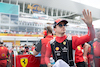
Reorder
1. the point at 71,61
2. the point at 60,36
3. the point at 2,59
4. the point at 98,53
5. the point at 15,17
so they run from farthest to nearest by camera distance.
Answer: the point at 15,17 < the point at 2,59 < the point at 98,53 < the point at 60,36 < the point at 71,61

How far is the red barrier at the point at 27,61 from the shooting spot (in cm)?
195

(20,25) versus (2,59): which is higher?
(20,25)

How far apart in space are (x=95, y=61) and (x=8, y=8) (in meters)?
10.1

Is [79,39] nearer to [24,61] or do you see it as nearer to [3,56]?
[24,61]

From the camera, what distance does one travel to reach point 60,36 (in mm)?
1381

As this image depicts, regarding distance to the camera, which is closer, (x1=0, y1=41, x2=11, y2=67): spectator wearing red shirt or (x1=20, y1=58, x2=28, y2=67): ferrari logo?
(x1=20, y1=58, x2=28, y2=67): ferrari logo

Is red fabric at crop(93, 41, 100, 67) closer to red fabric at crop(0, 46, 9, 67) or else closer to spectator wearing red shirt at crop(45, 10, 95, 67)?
spectator wearing red shirt at crop(45, 10, 95, 67)

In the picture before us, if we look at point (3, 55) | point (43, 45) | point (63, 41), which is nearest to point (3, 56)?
point (3, 55)

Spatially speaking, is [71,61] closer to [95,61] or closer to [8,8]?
[95,61]

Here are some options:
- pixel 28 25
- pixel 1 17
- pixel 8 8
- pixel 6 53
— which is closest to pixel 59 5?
pixel 28 25

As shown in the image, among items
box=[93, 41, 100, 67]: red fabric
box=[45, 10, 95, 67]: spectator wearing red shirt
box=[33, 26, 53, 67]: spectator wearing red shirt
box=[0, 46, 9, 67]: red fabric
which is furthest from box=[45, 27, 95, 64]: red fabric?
box=[0, 46, 9, 67]: red fabric

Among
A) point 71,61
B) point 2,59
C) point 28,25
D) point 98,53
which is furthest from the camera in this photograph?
point 28,25

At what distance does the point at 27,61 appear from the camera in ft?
6.54

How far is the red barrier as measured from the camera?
195cm
